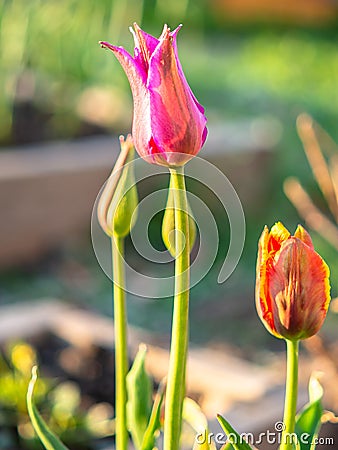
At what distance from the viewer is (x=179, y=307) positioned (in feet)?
2.05

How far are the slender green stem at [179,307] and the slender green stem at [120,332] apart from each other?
0.36ft

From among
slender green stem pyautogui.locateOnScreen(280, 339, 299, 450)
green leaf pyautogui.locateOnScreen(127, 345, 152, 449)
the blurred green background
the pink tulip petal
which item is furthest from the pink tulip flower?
the blurred green background

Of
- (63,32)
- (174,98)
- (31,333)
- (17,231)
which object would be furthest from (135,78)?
(63,32)

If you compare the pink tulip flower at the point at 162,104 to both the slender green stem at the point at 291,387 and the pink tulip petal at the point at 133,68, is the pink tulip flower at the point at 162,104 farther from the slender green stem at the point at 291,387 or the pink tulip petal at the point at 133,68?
the slender green stem at the point at 291,387

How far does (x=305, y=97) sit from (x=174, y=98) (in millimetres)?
4636

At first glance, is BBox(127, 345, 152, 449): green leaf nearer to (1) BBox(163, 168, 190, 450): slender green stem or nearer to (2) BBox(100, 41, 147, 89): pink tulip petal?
(1) BBox(163, 168, 190, 450): slender green stem

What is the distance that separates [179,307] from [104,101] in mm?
3386

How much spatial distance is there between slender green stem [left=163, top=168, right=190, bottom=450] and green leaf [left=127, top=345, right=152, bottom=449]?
194 millimetres

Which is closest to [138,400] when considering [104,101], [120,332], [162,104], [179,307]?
[120,332]

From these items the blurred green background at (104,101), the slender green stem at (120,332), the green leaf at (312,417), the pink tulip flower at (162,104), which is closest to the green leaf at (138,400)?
the slender green stem at (120,332)

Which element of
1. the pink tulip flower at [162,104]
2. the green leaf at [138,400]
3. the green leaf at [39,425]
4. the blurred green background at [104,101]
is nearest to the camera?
the pink tulip flower at [162,104]

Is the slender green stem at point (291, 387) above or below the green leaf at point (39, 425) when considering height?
above

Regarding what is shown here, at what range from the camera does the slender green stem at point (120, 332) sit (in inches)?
29.5

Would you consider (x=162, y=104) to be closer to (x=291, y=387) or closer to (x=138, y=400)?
(x=291, y=387)
